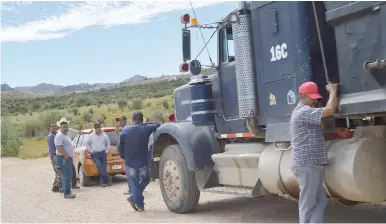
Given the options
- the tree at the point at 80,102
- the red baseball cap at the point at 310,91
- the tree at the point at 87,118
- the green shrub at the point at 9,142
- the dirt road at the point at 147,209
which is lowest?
the dirt road at the point at 147,209

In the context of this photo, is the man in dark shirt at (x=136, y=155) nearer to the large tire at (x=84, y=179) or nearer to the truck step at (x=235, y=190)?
the truck step at (x=235, y=190)

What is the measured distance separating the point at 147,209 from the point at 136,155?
103 cm

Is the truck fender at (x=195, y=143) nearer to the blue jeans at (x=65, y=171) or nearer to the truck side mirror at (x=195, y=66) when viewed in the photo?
the truck side mirror at (x=195, y=66)

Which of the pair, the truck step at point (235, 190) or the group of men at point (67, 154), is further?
the group of men at point (67, 154)

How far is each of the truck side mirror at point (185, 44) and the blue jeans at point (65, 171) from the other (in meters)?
5.07

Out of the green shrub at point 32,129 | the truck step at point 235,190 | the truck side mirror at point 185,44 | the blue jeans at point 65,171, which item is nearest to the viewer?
the truck step at point 235,190

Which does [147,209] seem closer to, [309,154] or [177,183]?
[177,183]

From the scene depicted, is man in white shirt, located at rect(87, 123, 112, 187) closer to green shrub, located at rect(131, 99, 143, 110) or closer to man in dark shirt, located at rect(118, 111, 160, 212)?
man in dark shirt, located at rect(118, 111, 160, 212)

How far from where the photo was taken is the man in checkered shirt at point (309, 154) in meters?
6.13

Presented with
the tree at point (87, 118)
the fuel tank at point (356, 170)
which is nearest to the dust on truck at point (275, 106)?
the fuel tank at point (356, 170)

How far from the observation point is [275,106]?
7.31 metres

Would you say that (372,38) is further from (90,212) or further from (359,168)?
(90,212)

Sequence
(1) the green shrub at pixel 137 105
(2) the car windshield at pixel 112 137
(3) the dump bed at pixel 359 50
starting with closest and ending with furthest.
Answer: (3) the dump bed at pixel 359 50 < (2) the car windshield at pixel 112 137 < (1) the green shrub at pixel 137 105

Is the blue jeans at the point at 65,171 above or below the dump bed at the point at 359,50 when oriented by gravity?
below
